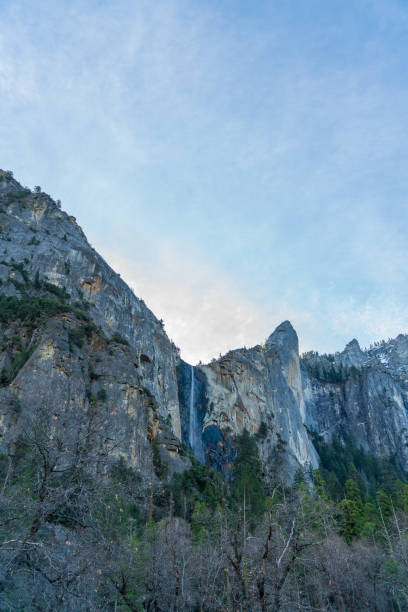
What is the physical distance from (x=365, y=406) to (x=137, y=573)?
103 metres

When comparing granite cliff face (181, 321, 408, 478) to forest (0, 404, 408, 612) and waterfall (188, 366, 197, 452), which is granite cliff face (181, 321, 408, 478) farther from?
forest (0, 404, 408, 612)

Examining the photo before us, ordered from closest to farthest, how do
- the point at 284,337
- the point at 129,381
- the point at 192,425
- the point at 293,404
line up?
the point at 129,381 < the point at 192,425 < the point at 293,404 < the point at 284,337

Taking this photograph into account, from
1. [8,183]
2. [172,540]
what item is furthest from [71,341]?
[8,183]

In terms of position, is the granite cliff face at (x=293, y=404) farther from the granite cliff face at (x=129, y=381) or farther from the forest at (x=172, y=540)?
the forest at (x=172, y=540)

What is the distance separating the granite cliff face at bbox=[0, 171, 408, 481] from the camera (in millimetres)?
37594

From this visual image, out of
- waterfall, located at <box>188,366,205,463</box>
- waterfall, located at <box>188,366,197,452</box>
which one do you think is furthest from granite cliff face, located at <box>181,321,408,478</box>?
waterfall, located at <box>188,366,197,452</box>

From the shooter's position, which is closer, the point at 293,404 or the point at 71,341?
the point at 71,341

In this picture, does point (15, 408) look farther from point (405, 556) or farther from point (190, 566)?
point (405, 556)

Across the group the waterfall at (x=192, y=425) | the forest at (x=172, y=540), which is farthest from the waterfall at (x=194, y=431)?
the forest at (x=172, y=540)

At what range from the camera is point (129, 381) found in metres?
45.9

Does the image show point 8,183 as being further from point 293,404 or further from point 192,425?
point 293,404

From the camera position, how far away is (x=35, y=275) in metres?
56.6

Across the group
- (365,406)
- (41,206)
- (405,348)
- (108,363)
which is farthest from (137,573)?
(405,348)

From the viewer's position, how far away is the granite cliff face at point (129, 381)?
37594 millimetres
